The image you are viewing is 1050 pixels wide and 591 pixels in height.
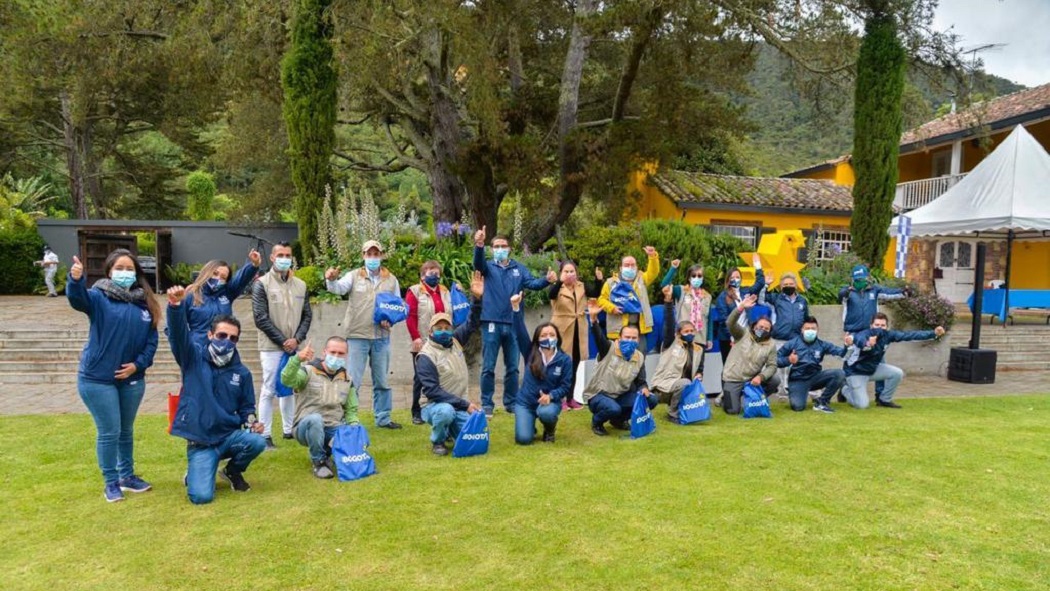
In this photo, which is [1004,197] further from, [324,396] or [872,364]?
[324,396]

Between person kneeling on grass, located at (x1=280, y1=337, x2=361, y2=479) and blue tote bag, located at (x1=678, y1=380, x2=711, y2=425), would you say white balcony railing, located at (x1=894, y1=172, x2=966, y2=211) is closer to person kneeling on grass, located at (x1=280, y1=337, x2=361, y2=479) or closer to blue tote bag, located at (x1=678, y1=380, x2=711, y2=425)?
blue tote bag, located at (x1=678, y1=380, x2=711, y2=425)

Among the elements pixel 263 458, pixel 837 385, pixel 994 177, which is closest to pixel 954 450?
pixel 837 385

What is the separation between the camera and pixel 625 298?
7.56 m

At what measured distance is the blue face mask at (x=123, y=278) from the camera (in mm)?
4566

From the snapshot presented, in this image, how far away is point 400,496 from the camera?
480 centimetres

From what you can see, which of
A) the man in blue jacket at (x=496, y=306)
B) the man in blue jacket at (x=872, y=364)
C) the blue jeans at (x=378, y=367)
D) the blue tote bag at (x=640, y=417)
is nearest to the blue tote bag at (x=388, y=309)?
the blue jeans at (x=378, y=367)

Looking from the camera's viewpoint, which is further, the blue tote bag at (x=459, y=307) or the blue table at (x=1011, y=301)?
the blue table at (x=1011, y=301)

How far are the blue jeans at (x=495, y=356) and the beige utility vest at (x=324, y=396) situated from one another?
210cm

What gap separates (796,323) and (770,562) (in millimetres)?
5027

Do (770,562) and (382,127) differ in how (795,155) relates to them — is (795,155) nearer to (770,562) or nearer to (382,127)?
(382,127)

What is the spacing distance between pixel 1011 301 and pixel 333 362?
1650 centimetres

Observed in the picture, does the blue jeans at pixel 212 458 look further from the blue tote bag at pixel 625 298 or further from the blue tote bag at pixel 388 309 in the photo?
the blue tote bag at pixel 625 298

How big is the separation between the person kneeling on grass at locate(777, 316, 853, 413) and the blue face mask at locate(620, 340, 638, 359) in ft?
7.91

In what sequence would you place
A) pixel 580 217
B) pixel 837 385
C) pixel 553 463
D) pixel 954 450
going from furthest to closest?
pixel 580 217 < pixel 837 385 < pixel 954 450 < pixel 553 463
